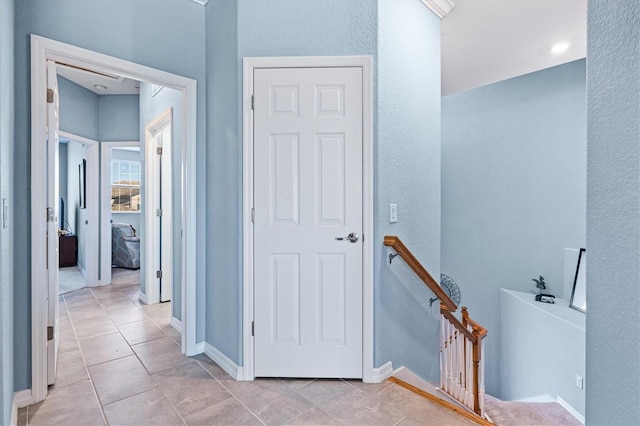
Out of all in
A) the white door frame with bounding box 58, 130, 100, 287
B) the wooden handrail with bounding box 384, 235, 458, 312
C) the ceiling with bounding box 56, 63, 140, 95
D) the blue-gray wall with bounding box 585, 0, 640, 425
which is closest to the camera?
the blue-gray wall with bounding box 585, 0, 640, 425

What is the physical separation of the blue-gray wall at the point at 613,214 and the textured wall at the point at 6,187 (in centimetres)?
211

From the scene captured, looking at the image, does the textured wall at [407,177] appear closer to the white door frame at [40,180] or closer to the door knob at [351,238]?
the door knob at [351,238]

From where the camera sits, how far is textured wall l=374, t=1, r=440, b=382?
2.17 meters

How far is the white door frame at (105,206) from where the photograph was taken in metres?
4.79

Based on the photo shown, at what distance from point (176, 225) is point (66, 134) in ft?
8.18

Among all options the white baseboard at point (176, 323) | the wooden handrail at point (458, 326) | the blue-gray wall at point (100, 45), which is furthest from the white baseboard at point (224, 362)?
the wooden handrail at point (458, 326)

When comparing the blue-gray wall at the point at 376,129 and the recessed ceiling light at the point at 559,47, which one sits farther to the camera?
the recessed ceiling light at the point at 559,47

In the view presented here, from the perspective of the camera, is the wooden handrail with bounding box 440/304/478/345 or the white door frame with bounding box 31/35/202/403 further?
the wooden handrail with bounding box 440/304/478/345

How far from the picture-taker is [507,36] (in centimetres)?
312

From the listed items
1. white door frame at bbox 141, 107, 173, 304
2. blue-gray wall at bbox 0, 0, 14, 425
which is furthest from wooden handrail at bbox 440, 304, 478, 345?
white door frame at bbox 141, 107, 173, 304

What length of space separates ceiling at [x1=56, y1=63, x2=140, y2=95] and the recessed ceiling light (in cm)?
472

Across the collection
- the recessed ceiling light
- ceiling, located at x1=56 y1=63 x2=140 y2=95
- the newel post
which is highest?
ceiling, located at x1=56 y1=63 x2=140 y2=95

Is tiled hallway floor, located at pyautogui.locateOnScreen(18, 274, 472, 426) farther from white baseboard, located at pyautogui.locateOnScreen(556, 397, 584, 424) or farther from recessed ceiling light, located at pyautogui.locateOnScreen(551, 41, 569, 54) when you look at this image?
recessed ceiling light, located at pyautogui.locateOnScreen(551, 41, 569, 54)

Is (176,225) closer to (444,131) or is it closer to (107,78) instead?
(107,78)
